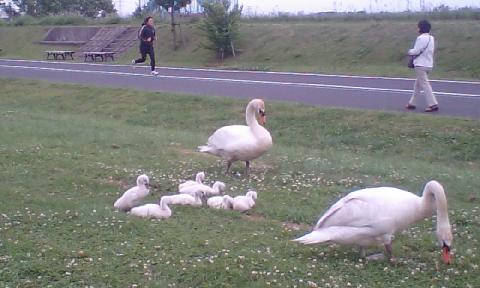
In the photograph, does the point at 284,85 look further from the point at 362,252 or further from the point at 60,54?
the point at 60,54

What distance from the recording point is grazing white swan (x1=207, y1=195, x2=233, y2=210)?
9.14 m

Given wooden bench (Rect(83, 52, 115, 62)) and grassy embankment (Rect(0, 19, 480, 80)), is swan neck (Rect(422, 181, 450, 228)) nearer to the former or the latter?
grassy embankment (Rect(0, 19, 480, 80))

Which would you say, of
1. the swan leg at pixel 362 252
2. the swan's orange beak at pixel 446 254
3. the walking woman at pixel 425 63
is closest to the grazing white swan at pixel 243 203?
the swan leg at pixel 362 252

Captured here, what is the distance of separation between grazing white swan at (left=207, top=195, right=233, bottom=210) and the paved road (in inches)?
369

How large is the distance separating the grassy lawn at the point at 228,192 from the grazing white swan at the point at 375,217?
9.8 inches

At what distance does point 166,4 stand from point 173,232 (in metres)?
35.5

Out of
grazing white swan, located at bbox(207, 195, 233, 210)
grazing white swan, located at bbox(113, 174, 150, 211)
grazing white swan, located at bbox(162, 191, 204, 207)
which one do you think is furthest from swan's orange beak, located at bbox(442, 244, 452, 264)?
grazing white swan, located at bbox(113, 174, 150, 211)

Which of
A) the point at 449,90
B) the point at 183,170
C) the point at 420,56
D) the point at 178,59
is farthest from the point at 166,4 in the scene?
the point at 183,170

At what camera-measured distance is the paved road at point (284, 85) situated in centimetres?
1941

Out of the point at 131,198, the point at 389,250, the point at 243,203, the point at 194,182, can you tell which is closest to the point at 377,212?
the point at 389,250

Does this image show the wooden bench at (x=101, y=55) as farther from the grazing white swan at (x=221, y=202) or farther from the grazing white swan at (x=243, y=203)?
the grazing white swan at (x=243, y=203)

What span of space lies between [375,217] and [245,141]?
4558mm

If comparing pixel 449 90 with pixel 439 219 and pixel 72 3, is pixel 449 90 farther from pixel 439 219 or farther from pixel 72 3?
pixel 72 3

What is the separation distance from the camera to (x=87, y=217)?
841 centimetres
